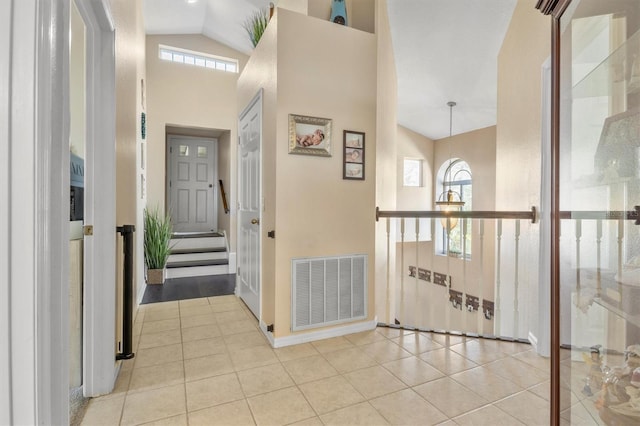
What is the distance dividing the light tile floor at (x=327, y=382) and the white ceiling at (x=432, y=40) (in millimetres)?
3220

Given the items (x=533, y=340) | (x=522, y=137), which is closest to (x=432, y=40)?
(x=522, y=137)

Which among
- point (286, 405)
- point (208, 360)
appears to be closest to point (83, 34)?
point (208, 360)

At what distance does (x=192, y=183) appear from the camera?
6.11m

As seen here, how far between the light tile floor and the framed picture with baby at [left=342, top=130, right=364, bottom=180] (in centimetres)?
137

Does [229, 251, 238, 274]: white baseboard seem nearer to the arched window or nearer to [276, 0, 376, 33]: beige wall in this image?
[276, 0, 376, 33]: beige wall

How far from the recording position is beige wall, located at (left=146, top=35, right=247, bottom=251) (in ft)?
15.8

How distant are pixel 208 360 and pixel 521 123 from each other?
323 centimetres

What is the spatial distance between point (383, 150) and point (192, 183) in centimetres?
417

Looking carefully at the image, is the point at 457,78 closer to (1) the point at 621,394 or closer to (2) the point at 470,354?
(2) the point at 470,354

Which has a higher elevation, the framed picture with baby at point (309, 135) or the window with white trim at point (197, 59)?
the window with white trim at point (197, 59)

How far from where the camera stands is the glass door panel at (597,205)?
3.58 ft

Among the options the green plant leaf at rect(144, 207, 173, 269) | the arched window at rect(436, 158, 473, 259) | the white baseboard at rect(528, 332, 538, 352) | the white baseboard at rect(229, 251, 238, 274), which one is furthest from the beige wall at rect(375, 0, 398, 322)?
the arched window at rect(436, 158, 473, 259)

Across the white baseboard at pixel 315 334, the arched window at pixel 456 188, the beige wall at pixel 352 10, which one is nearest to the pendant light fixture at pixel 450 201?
the arched window at pixel 456 188
